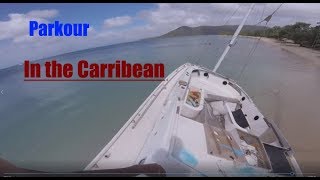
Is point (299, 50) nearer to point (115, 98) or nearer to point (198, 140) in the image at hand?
point (198, 140)

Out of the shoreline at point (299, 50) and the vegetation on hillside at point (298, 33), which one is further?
the shoreline at point (299, 50)

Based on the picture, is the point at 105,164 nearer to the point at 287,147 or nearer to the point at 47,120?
the point at 287,147

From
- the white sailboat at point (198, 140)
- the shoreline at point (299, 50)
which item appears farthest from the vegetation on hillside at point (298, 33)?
the white sailboat at point (198, 140)

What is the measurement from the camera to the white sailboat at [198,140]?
7.27 ft

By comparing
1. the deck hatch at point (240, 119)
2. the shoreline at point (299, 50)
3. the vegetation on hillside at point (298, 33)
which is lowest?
the deck hatch at point (240, 119)

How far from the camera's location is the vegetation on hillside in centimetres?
293

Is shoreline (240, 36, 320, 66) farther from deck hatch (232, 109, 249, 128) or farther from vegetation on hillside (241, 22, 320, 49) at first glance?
deck hatch (232, 109, 249, 128)

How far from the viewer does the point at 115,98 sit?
4.72 metres

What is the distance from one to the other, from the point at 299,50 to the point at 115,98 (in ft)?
8.76

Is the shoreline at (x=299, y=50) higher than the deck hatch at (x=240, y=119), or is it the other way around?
the shoreline at (x=299, y=50)

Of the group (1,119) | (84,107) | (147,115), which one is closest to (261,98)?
(147,115)

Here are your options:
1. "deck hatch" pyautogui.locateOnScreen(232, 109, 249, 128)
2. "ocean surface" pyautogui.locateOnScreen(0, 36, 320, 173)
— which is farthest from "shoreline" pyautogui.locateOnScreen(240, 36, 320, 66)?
"deck hatch" pyautogui.locateOnScreen(232, 109, 249, 128)

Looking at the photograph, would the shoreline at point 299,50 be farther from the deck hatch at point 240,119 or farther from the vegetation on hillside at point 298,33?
the deck hatch at point 240,119

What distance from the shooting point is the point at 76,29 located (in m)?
2.44
